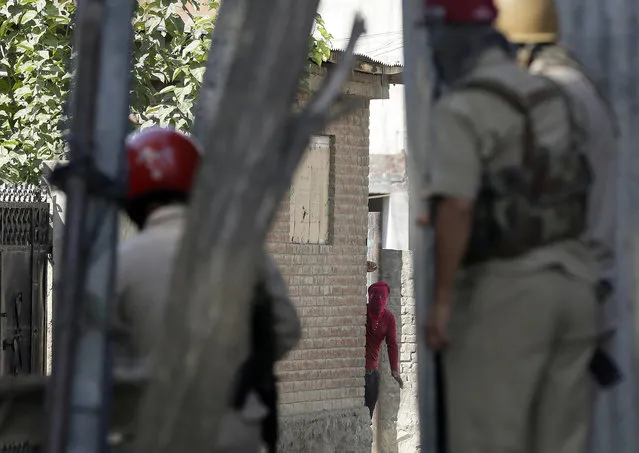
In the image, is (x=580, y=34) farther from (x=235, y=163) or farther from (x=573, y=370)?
(x=235, y=163)

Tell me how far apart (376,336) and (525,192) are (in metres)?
10.4

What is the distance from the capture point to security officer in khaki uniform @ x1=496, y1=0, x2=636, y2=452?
4.57 metres

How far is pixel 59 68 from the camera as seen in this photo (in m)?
12.2

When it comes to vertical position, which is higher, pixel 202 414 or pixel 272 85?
pixel 272 85

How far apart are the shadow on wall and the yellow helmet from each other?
11.1 m

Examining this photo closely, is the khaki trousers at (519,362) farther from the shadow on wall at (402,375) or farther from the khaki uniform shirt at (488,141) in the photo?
the shadow on wall at (402,375)

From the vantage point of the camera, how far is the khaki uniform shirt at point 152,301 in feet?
13.6

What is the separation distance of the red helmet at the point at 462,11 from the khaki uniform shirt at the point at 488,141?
0.44 feet

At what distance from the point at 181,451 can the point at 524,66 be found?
5.66 ft

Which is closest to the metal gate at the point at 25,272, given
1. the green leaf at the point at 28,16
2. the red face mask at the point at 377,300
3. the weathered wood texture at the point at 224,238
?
the green leaf at the point at 28,16

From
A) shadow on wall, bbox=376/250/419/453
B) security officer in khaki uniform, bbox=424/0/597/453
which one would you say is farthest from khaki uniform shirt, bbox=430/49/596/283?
shadow on wall, bbox=376/250/419/453

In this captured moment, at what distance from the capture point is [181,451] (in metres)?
3.45

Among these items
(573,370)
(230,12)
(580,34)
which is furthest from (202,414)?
(580,34)

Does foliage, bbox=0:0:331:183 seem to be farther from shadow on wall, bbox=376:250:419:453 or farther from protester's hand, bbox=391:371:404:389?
shadow on wall, bbox=376:250:419:453
